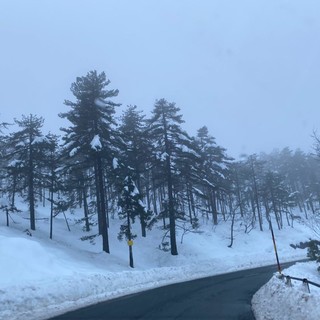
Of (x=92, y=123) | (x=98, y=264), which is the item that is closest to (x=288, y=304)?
(x=98, y=264)

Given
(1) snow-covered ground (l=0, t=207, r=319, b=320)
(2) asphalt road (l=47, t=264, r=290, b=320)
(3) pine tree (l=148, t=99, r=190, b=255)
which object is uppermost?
(3) pine tree (l=148, t=99, r=190, b=255)

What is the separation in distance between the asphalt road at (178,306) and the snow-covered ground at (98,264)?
109cm

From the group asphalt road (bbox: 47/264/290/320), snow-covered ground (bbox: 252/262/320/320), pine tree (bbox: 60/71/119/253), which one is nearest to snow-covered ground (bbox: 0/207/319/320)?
snow-covered ground (bbox: 252/262/320/320)

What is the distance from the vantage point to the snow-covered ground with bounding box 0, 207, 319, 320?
14.8 m

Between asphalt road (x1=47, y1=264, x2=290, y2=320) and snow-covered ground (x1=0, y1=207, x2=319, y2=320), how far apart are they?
3.58 feet

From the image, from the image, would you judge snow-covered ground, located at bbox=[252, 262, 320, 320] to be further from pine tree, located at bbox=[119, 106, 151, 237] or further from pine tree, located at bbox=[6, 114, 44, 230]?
pine tree, located at bbox=[6, 114, 44, 230]

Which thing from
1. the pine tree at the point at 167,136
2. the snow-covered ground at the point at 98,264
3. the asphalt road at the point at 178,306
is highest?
the pine tree at the point at 167,136

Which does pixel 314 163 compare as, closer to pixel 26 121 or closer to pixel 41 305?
pixel 26 121

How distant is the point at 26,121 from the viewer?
35812mm

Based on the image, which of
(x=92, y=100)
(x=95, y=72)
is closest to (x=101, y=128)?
(x=92, y=100)

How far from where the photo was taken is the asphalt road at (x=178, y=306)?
40.4 ft

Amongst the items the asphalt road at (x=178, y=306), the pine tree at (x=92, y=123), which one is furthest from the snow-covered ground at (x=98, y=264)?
the pine tree at (x=92, y=123)

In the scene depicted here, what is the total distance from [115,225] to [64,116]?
1614cm

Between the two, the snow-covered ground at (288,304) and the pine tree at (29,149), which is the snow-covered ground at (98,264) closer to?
the snow-covered ground at (288,304)
